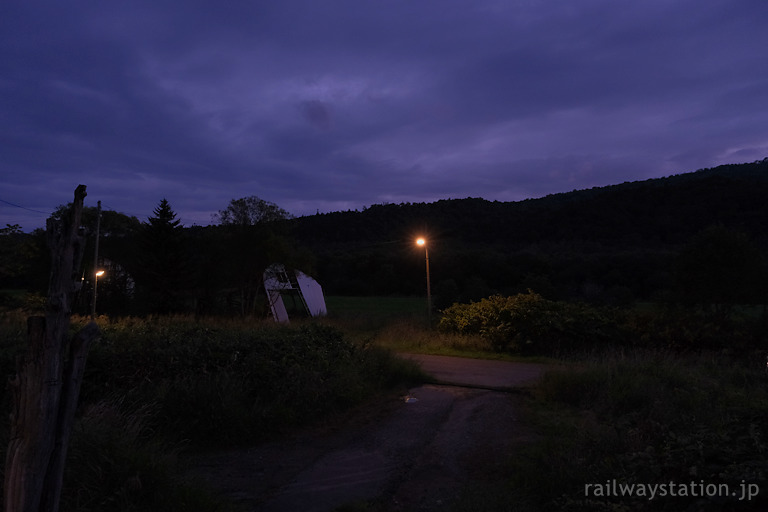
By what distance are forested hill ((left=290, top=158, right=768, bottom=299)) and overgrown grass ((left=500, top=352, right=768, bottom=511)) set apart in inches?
1029

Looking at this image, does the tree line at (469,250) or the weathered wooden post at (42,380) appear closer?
the weathered wooden post at (42,380)

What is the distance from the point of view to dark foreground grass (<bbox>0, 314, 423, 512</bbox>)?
14.2 feet

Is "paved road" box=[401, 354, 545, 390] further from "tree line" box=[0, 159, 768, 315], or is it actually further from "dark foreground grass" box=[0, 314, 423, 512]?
"tree line" box=[0, 159, 768, 315]

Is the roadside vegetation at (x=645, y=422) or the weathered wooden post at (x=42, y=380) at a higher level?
the weathered wooden post at (x=42, y=380)

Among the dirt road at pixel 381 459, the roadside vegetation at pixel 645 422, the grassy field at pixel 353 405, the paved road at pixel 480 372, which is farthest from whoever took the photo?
the paved road at pixel 480 372

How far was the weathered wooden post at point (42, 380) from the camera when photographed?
9.39 ft

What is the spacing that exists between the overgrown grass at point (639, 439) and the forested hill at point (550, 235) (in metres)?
26.1

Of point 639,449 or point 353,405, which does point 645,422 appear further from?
point 353,405

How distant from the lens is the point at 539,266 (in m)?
49.1

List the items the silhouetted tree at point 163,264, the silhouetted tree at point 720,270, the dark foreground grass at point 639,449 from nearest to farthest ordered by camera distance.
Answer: the dark foreground grass at point 639,449 → the silhouetted tree at point 720,270 → the silhouetted tree at point 163,264

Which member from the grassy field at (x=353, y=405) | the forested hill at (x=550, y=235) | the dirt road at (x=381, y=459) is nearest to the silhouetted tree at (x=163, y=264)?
the forested hill at (x=550, y=235)

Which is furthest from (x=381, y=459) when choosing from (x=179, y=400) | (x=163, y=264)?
(x=163, y=264)

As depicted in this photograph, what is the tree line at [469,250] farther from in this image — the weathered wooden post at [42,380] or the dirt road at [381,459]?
the dirt road at [381,459]

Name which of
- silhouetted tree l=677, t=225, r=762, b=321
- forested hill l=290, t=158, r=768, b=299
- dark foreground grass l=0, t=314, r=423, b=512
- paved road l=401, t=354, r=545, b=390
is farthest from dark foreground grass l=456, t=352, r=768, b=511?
forested hill l=290, t=158, r=768, b=299
